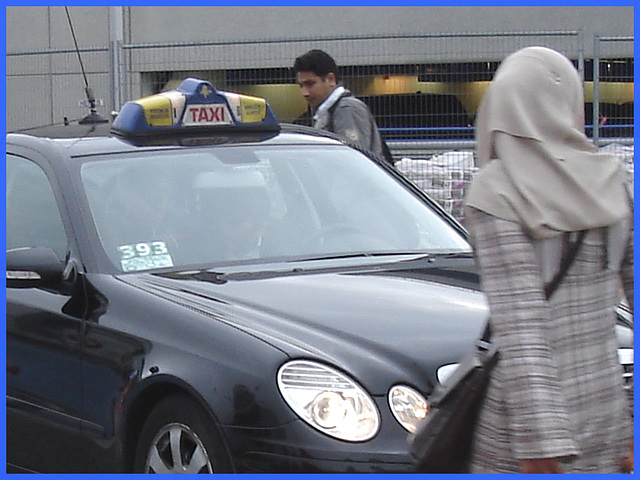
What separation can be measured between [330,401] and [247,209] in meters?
1.51

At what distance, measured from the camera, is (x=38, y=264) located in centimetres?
461

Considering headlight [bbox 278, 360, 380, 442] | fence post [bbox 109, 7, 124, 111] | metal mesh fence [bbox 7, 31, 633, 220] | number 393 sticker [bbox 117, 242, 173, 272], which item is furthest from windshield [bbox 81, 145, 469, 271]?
fence post [bbox 109, 7, 124, 111]

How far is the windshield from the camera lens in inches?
193

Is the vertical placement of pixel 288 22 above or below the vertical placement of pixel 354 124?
above

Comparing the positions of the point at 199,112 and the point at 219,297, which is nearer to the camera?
the point at 219,297

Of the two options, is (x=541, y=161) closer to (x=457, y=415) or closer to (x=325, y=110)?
(x=457, y=415)

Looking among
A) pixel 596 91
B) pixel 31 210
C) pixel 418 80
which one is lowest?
pixel 31 210

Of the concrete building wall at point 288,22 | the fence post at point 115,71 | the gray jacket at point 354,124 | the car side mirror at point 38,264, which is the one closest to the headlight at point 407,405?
the car side mirror at point 38,264

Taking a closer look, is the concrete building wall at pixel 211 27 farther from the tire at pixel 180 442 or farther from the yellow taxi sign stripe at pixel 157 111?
the tire at pixel 180 442

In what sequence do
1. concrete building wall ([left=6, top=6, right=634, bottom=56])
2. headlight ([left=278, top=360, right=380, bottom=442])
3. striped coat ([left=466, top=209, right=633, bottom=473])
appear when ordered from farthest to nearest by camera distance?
concrete building wall ([left=6, top=6, right=634, bottom=56])
headlight ([left=278, top=360, right=380, bottom=442])
striped coat ([left=466, top=209, right=633, bottom=473])

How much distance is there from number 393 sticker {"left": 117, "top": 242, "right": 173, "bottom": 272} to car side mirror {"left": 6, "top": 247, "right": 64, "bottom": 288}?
0.75 feet

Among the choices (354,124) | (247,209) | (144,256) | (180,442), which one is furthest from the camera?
(354,124)

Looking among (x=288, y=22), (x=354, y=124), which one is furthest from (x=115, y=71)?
(x=288, y=22)

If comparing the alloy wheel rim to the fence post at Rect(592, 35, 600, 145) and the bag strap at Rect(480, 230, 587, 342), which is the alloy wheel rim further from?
the fence post at Rect(592, 35, 600, 145)
